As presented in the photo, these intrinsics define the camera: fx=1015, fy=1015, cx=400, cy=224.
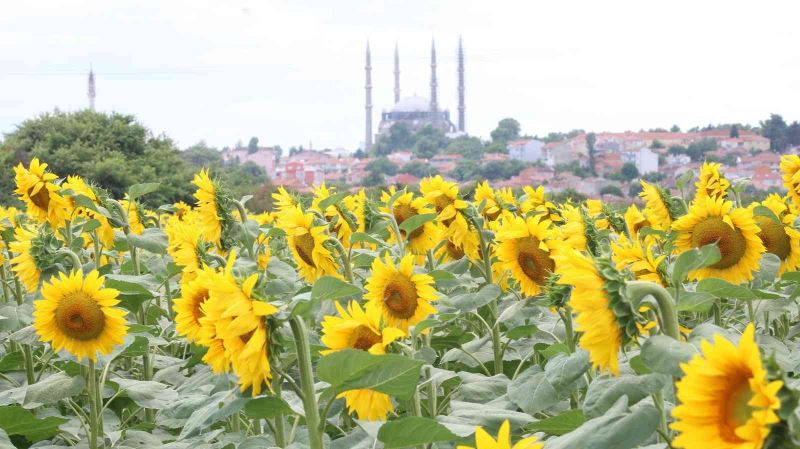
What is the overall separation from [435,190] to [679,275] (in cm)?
180

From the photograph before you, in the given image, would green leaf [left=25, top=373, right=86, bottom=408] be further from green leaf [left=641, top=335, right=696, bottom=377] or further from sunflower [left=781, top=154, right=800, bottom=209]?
sunflower [left=781, top=154, right=800, bottom=209]

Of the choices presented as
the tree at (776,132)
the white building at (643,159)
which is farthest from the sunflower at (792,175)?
the white building at (643,159)

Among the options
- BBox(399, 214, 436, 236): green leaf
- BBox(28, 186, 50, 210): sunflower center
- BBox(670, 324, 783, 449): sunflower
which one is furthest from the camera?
BBox(28, 186, 50, 210): sunflower center

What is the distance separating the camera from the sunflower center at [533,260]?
7.87 ft

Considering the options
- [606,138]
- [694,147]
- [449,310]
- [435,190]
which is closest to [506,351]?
[449,310]

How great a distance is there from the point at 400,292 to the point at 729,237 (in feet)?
2.34

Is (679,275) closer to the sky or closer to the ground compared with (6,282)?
closer to the sky

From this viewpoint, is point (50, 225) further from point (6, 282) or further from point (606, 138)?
point (606, 138)

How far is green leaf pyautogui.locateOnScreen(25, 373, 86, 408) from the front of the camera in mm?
2352

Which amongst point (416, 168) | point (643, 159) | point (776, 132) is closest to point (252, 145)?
point (416, 168)

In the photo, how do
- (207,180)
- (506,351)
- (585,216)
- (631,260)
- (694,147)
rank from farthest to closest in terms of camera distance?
(694,147)
(207,180)
(506,351)
(585,216)
(631,260)

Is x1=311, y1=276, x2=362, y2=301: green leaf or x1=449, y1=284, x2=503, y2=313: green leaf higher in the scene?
x1=311, y1=276, x2=362, y2=301: green leaf

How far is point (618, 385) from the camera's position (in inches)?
49.4

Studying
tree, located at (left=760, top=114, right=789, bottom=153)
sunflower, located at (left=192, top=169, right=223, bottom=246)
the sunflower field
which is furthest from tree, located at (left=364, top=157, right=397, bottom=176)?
sunflower, located at (left=192, top=169, right=223, bottom=246)
